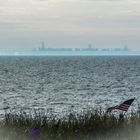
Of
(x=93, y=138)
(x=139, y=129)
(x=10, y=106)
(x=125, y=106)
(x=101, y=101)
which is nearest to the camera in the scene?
(x=93, y=138)

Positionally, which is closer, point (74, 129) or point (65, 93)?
point (74, 129)

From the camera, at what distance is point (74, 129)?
50.1ft

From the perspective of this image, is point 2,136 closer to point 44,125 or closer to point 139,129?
point 44,125

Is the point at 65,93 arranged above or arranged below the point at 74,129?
below

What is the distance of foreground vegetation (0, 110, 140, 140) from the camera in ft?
44.0

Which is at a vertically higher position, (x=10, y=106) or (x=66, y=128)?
(x=66, y=128)

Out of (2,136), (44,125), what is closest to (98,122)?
(44,125)

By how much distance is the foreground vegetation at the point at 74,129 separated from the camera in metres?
13.4

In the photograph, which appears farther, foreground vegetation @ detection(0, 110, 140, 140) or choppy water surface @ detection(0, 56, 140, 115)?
choppy water surface @ detection(0, 56, 140, 115)

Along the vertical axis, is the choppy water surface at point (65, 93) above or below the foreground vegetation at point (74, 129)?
below

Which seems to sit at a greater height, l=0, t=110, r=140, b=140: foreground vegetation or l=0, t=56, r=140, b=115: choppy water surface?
l=0, t=110, r=140, b=140: foreground vegetation

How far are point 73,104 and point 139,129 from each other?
99.5 ft

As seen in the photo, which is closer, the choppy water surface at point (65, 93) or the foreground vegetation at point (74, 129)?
the foreground vegetation at point (74, 129)

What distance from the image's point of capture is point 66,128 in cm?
1523
